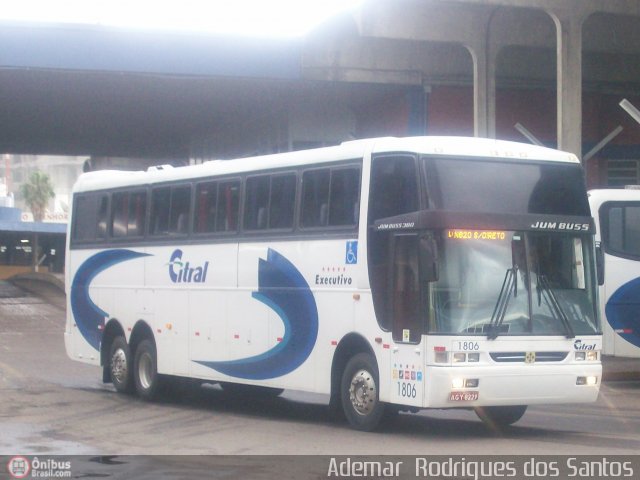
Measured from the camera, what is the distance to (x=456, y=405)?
522 inches

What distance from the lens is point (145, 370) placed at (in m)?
19.5

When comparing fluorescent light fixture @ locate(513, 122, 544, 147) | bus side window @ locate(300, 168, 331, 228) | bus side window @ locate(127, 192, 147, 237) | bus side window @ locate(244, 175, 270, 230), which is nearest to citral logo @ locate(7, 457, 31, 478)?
bus side window @ locate(300, 168, 331, 228)

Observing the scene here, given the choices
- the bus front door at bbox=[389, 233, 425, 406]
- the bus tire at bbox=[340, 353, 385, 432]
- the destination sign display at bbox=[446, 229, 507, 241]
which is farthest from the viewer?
the bus tire at bbox=[340, 353, 385, 432]

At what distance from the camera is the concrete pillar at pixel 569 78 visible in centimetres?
2894

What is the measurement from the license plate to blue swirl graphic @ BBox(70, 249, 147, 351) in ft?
27.7

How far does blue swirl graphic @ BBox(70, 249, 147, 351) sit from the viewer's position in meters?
20.7

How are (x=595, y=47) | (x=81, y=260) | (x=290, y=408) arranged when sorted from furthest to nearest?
(x=595, y=47)
(x=81, y=260)
(x=290, y=408)

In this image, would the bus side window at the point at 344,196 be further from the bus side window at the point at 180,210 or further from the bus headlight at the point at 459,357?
the bus side window at the point at 180,210

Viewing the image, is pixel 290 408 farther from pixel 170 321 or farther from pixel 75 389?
pixel 75 389

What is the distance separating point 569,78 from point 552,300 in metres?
16.1

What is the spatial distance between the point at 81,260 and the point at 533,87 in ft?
60.9

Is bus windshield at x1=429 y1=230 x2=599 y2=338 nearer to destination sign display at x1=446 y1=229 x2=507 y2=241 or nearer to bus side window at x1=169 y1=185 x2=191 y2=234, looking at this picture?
destination sign display at x1=446 y1=229 x2=507 y2=241

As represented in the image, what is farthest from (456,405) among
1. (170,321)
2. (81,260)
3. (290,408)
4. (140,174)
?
(81,260)

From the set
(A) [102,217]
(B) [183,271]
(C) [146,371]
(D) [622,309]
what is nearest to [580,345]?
(B) [183,271]
